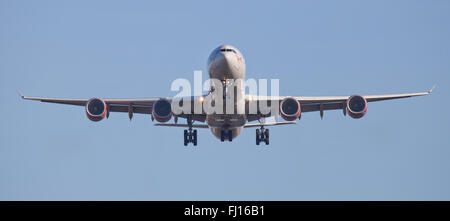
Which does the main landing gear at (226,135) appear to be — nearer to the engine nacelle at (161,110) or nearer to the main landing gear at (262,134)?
the main landing gear at (262,134)

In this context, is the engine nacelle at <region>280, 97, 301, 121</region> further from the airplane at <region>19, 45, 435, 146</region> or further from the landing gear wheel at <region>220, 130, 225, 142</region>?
the landing gear wheel at <region>220, 130, 225, 142</region>

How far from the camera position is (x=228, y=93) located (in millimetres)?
39844

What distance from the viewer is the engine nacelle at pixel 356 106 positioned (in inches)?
1638

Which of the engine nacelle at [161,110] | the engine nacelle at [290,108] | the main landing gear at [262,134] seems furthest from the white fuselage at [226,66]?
the main landing gear at [262,134]

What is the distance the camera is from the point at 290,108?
41406 mm

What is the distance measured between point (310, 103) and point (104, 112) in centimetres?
1287

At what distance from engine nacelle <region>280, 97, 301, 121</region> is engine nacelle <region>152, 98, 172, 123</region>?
669 cm

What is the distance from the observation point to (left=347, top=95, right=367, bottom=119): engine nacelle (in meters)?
41.6

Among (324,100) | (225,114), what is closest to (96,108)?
(225,114)
